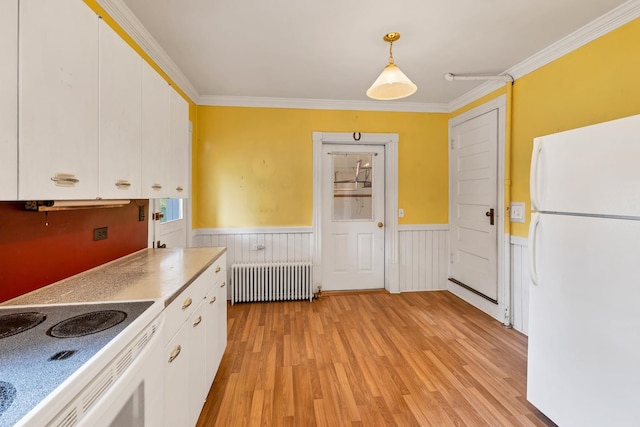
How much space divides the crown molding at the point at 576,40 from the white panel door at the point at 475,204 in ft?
1.28

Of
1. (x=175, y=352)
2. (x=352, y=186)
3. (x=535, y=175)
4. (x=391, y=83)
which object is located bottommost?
(x=175, y=352)

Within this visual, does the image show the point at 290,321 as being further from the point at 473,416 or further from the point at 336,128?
the point at 336,128

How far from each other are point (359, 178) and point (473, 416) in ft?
9.08

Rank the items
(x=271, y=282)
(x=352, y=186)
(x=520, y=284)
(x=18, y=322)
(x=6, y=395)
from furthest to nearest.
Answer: (x=352, y=186), (x=271, y=282), (x=520, y=284), (x=18, y=322), (x=6, y=395)

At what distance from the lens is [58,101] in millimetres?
1017

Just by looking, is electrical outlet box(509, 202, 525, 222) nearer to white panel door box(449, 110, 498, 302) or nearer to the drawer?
white panel door box(449, 110, 498, 302)

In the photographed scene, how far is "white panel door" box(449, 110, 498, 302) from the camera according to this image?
304 centimetres

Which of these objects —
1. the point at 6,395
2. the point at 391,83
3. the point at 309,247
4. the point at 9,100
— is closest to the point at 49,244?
the point at 9,100

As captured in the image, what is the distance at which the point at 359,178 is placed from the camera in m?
3.83

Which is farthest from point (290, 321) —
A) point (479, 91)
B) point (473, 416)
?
point (479, 91)

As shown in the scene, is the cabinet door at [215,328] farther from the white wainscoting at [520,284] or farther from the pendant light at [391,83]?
the white wainscoting at [520,284]

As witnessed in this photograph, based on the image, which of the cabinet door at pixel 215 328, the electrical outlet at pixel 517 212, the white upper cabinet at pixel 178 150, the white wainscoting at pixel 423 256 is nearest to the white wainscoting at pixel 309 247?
the white wainscoting at pixel 423 256

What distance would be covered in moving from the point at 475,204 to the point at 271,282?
2.63m

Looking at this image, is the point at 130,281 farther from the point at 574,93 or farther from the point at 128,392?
the point at 574,93
